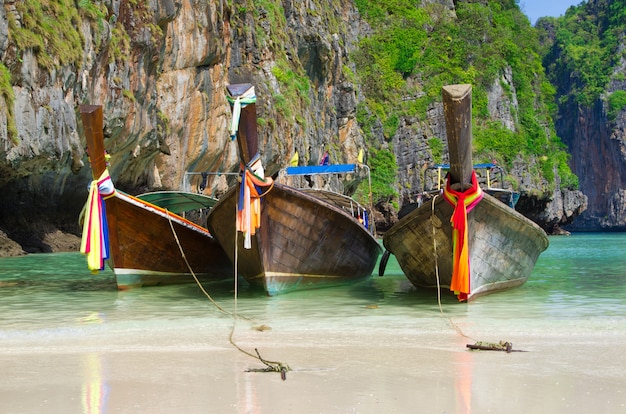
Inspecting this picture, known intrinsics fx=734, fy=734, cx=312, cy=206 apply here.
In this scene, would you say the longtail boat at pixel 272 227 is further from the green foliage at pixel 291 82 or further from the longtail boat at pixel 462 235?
the green foliage at pixel 291 82

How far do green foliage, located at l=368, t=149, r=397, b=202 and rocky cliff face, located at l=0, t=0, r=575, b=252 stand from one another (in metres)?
9.63

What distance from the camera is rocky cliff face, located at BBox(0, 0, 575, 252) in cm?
1708

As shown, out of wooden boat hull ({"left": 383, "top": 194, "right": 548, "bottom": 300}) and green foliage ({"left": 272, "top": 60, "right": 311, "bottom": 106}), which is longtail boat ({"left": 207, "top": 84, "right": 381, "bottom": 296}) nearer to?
wooden boat hull ({"left": 383, "top": 194, "right": 548, "bottom": 300})

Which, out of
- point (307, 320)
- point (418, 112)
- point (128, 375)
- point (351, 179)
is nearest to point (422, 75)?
point (418, 112)

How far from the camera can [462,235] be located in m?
9.62

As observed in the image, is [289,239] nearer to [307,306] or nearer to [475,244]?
[307,306]

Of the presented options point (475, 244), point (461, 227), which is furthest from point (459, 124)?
point (475, 244)

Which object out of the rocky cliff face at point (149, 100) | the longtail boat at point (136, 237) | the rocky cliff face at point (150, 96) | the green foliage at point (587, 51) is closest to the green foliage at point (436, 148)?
the rocky cliff face at point (150, 96)

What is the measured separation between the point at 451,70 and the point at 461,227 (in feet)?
156

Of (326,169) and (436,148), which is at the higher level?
(436,148)

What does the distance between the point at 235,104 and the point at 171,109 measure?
15247 millimetres

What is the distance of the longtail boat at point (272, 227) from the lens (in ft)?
34.0

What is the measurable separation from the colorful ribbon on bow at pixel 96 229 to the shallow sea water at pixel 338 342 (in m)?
0.67

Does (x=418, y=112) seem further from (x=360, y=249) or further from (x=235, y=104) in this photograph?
(x=235, y=104)
